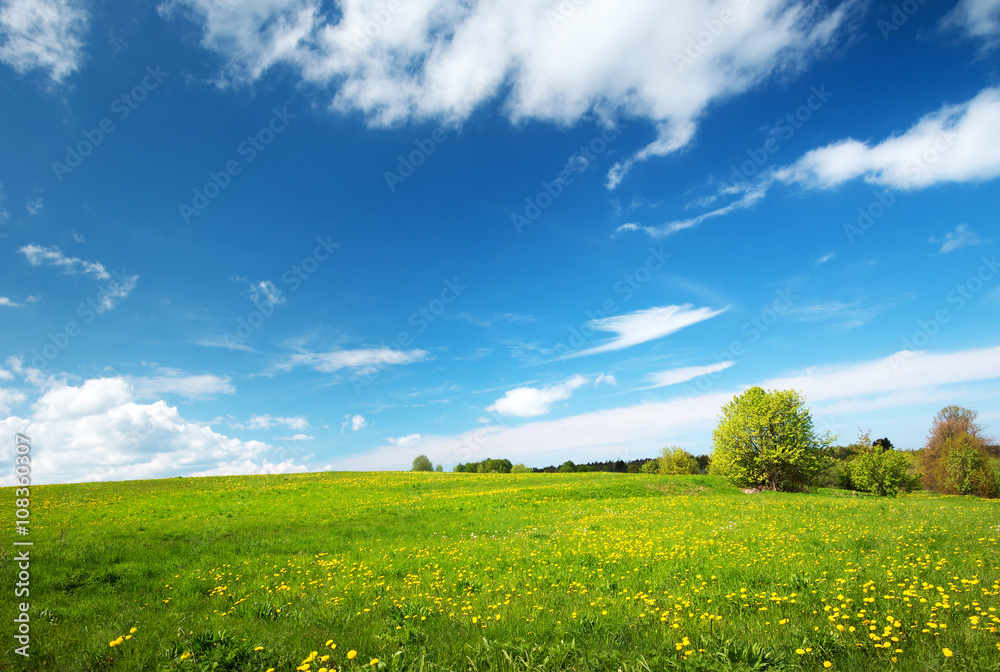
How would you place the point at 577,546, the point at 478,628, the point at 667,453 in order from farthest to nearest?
the point at 667,453 → the point at 577,546 → the point at 478,628

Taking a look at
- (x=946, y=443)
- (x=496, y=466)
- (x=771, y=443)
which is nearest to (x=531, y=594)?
(x=771, y=443)

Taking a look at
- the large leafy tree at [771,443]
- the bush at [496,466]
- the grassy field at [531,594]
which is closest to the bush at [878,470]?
the large leafy tree at [771,443]

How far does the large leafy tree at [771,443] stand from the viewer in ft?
135

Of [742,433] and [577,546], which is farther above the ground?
[742,433]

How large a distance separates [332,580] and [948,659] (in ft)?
38.8

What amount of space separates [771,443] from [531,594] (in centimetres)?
4171

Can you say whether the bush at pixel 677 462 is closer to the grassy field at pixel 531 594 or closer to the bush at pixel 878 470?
the bush at pixel 878 470

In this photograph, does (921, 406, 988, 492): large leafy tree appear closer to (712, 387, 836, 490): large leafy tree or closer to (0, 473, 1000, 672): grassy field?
(712, 387, 836, 490): large leafy tree

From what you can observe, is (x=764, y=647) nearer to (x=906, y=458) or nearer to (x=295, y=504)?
(x=295, y=504)

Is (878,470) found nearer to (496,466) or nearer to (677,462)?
(677,462)

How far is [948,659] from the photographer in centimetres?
535

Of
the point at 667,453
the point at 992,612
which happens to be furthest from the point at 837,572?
the point at 667,453

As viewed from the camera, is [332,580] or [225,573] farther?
[225,573]

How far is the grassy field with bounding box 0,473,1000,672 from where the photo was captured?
19.6ft
